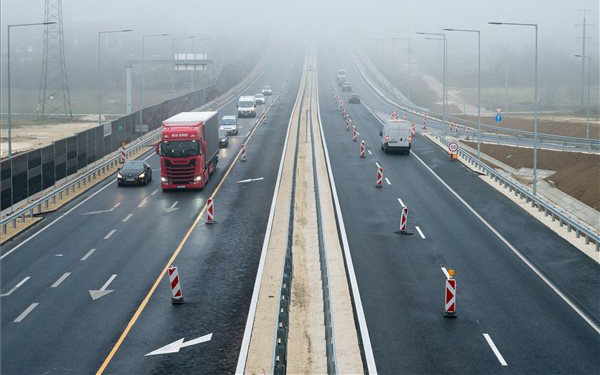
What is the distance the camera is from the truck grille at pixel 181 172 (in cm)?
4572

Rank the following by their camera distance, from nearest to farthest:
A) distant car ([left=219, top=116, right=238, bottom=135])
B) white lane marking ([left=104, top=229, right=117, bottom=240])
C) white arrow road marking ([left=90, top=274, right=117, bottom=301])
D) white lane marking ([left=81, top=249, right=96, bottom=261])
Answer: white arrow road marking ([left=90, top=274, right=117, bottom=301]) → white lane marking ([left=81, top=249, right=96, bottom=261]) → white lane marking ([left=104, top=229, right=117, bottom=240]) → distant car ([left=219, top=116, right=238, bottom=135])

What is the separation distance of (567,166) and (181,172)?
1180 inches

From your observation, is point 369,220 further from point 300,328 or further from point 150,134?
point 150,134

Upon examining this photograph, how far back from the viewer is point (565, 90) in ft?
476

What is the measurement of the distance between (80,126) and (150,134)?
24.4 metres

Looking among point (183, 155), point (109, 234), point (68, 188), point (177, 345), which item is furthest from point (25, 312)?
point (68, 188)

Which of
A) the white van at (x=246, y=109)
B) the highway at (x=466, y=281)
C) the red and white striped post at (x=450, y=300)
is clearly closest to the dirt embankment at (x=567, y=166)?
the highway at (x=466, y=281)

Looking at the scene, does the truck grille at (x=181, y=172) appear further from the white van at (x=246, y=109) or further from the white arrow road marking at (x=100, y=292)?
the white van at (x=246, y=109)

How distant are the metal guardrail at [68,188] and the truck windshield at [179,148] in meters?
5.55

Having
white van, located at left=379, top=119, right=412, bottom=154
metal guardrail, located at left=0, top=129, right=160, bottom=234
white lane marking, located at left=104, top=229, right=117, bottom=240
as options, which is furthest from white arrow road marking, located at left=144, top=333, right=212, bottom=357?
white van, located at left=379, top=119, right=412, bottom=154

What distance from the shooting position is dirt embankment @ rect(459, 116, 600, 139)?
86.1m

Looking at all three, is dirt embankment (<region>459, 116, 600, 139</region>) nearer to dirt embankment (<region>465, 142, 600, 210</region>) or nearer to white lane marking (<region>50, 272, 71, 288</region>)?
dirt embankment (<region>465, 142, 600, 210</region>)

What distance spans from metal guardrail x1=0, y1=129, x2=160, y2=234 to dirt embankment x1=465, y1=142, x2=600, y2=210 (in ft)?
96.4

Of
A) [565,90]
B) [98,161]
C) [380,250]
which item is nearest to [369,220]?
[380,250]
